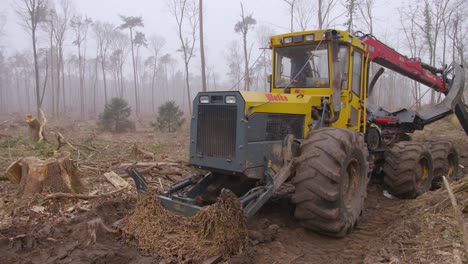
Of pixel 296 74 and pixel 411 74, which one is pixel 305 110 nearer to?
pixel 296 74

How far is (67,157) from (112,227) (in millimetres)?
2547

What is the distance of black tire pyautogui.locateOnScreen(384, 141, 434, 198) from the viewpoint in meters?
7.05

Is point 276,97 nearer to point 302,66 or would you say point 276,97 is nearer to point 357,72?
point 302,66

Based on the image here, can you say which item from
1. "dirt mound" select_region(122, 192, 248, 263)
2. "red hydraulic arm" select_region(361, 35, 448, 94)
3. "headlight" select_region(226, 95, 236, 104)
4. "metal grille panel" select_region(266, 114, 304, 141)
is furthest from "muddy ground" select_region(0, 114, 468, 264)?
"red hydraulic arm" select_region(361, 35, 448, 94)

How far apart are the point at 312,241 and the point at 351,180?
44.8 inches

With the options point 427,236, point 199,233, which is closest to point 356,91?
point 427,236

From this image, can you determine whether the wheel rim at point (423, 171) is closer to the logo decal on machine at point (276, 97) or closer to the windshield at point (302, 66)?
the windshield at point (302, 66)

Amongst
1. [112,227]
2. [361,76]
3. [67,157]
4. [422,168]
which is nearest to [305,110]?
[361,76]

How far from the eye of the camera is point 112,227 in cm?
486

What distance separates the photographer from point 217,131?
493 centimetres

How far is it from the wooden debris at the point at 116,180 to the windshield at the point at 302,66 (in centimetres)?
366

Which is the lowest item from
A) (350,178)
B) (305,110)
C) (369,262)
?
(369,262)

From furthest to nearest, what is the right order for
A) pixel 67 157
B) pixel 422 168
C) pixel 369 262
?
pixel 422 168 < pixel 67 157 < pixel 369 262

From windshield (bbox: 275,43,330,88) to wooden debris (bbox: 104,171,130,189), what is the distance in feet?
12.0
